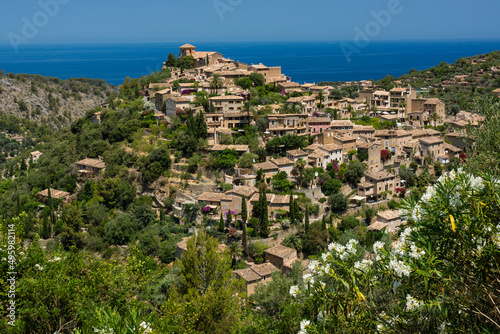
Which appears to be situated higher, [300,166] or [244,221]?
[300,166]

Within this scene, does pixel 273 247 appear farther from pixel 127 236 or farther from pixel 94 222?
pixel 94 222

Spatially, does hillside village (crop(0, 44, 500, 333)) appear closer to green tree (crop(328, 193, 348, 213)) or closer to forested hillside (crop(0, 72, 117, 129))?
green tree (crop(328, 193, 348, 213))

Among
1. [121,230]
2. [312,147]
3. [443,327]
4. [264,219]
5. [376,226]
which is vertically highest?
[443,327]

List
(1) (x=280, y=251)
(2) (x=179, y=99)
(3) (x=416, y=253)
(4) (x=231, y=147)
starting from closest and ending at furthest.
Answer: (3) (x=416, y=253)
(1) (x=280, y=251)
(4) (x=231, y=147)
(2) (x=179, y=99)

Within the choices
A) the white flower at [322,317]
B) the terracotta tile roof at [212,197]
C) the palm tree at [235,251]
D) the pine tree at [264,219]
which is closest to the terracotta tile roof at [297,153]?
the pine tree at [264,219]

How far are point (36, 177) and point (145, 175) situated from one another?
11861 millimetres

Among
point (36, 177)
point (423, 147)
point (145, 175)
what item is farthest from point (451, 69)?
point (36, 177)

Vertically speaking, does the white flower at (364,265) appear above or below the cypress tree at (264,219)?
above

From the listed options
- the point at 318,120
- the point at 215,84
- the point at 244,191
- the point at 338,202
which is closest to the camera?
the point at 244,191

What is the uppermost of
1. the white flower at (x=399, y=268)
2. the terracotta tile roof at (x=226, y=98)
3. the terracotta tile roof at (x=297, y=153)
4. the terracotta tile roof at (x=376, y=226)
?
the white flower at (x=399, y=268)

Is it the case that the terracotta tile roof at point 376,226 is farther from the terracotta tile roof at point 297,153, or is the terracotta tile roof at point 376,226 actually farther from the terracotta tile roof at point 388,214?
the terracotta tile roof at point 297,153

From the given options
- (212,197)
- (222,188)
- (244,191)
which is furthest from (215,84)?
(244,191)

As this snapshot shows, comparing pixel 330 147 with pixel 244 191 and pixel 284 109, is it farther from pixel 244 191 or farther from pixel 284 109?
pixel 244 191

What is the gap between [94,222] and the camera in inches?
1344
